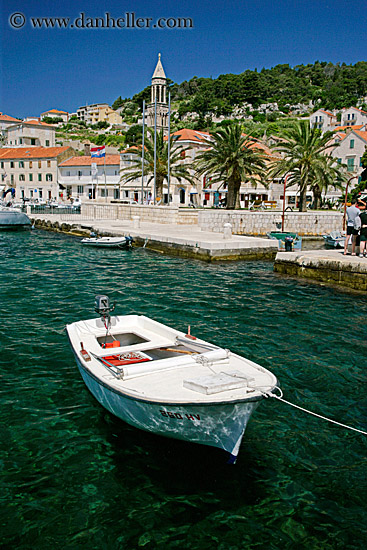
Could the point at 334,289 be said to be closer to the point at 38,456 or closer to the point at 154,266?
the point at 154,266

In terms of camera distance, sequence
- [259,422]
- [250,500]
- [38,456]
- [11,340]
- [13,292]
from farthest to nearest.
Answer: [13,292] < [11,340] < [259,422] < [38,456] < [250,500]

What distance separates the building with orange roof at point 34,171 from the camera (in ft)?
224

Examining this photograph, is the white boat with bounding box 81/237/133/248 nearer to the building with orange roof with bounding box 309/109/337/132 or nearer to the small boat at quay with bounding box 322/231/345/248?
the small boat at quay with bounding box 322/231/345/248

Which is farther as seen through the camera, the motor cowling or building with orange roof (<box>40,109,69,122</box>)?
building with orange roof (<box>40,109,69,122</box>)

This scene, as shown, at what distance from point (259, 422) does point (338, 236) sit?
850 inches

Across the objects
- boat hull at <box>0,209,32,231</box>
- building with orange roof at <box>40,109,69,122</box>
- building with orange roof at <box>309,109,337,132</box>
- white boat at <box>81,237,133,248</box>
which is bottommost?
white boat at <box>81,237,133,248</box>

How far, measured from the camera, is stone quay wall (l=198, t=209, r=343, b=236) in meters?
28.5

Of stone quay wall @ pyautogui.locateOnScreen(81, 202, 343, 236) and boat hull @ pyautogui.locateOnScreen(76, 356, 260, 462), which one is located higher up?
stone quay wall @ pyautogui.locateOnScreen(81, 202, 343, 236)

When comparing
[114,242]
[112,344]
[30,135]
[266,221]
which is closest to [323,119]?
[30,135]

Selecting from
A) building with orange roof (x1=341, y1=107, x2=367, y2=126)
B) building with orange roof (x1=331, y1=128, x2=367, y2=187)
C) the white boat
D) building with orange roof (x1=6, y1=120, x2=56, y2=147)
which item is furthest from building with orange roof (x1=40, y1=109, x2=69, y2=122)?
the white boat

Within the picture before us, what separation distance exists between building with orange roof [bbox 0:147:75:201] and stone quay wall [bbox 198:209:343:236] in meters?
42.1

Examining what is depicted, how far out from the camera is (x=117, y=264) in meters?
20.4

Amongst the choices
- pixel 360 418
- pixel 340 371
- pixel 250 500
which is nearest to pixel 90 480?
pixel 250 500

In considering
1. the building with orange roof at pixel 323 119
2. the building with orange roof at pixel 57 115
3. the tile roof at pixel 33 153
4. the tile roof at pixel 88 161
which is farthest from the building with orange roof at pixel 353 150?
the building with orange roof at pixel 57 115
